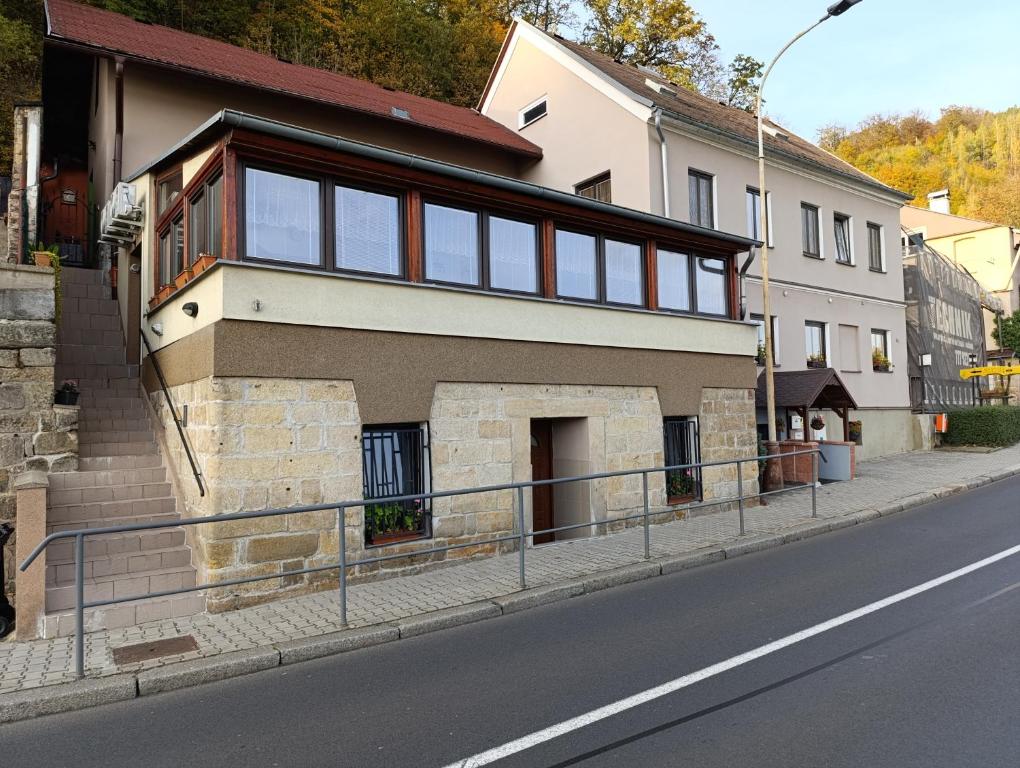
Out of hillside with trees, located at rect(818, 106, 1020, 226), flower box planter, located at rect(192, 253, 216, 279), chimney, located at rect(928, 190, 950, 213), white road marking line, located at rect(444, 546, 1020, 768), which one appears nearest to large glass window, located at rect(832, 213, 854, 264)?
white road marking line, located at rect(444, 546, 1020, 768)

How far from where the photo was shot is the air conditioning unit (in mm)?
11086

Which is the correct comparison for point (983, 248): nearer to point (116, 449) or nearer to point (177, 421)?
point (177, 421)

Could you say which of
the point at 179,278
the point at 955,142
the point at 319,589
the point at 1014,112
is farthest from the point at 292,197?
the point at 1014,112

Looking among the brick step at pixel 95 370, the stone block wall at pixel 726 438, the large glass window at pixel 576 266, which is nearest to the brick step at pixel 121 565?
the brick step at pixel 95 370

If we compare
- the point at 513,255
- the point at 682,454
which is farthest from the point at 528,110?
the point at 682,454

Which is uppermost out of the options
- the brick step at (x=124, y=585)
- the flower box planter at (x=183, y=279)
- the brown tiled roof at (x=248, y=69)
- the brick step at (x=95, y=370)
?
the brown tiled roof at (x=248, y=69)

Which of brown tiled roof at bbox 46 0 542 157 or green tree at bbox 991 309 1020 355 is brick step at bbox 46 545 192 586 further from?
green tree at bbox 991 309 1020 355

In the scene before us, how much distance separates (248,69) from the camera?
1688cm

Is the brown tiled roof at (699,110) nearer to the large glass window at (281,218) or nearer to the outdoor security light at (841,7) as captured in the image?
the outdoor security light at (841,7)

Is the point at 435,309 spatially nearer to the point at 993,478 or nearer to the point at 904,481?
the point at 904,481

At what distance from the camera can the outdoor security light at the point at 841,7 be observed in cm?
1295

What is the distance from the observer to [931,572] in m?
8.00

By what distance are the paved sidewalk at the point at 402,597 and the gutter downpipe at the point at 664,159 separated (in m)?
6.75

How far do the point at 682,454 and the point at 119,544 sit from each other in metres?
8.44
